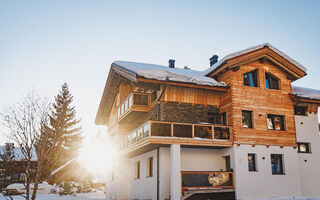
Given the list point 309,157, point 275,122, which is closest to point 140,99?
point 275,122

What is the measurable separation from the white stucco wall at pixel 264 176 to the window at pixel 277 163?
249 mm

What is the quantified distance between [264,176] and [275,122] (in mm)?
3521

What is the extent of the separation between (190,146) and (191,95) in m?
3.12

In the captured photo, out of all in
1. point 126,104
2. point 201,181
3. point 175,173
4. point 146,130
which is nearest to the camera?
point 175,173

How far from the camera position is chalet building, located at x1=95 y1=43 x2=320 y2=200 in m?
15.6

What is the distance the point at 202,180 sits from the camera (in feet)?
49.0

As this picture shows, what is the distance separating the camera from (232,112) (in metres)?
16.8

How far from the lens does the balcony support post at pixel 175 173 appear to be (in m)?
14.3

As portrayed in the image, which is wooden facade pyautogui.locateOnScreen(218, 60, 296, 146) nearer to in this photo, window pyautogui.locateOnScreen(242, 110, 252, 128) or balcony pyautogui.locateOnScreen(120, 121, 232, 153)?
window pyautogui.locateOnScreen(242, 110, 252, 128)

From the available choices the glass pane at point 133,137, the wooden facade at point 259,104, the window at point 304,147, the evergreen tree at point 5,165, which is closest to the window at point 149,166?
the glass pane at point 133,137

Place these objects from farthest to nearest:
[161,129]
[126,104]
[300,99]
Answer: [126,104], [300,99], [161,129]

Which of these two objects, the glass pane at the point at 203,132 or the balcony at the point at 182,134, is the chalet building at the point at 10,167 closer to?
the balcony at the point at 182,134

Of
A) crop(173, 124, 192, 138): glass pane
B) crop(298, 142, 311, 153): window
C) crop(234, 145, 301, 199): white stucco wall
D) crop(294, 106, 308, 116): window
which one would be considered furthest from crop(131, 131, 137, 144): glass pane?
crop(294, 106, 308, 116): window

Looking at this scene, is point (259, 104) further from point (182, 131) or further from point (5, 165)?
point (5, 165)
